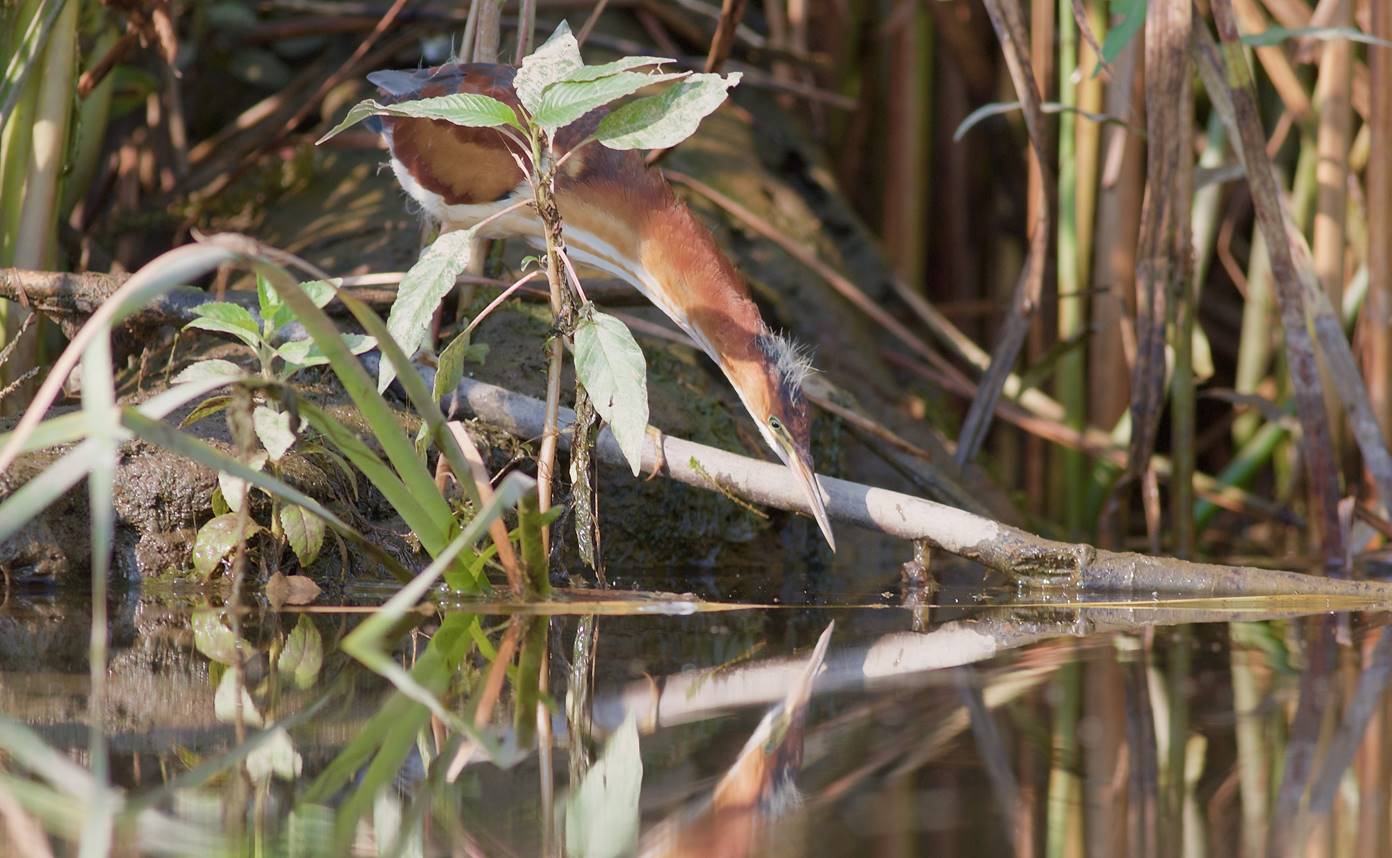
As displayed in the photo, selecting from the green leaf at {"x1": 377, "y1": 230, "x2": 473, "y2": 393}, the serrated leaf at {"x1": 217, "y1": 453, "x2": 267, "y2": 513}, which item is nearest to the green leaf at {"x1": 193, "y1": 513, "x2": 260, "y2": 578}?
the serrated leaf at {"x1": 217, "y1": 453, "x2": 267, "y2": 513}

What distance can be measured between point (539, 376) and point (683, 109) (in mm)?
1108

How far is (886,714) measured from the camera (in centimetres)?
132

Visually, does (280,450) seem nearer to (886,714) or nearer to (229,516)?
(229,516)

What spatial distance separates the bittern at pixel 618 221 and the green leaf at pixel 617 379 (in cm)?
45

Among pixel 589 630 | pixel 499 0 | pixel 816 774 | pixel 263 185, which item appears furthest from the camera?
pixel 263 185

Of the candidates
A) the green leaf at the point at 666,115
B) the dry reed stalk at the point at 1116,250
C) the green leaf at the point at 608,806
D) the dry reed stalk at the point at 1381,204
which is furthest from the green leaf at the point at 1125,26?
the green leaf at the point at 608,806

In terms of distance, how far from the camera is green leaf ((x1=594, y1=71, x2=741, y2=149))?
1.80 meters

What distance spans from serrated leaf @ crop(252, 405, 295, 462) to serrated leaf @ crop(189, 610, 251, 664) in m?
0.24

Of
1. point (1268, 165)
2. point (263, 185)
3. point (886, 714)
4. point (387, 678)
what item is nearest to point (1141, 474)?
point (1268, 165)

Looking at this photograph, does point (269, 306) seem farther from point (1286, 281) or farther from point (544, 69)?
point (1286, 281)

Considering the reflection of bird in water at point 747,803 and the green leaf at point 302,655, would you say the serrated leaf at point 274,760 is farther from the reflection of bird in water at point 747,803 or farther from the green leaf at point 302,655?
the reflection of bird in water at point 747,803

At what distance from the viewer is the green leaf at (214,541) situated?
2.05 meters

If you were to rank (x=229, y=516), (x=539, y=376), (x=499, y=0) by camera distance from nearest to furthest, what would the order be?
(x=229, y=516), (x=499, y=0), (x=539, y=376)

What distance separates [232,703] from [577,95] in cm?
91
